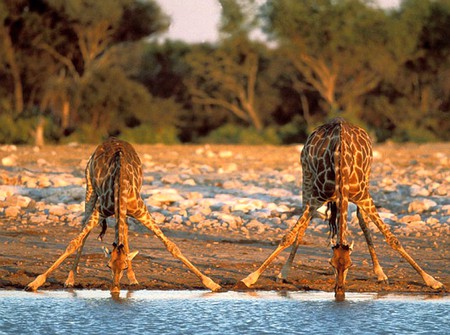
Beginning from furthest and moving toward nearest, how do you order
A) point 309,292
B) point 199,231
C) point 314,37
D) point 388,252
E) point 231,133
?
point 314,37 < point 231,133 < point 199,231 < point 388,252 < point 309,292

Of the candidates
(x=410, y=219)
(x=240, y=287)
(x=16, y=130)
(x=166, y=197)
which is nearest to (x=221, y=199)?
(x=166, y=197)

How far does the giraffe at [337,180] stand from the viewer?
8438 mm

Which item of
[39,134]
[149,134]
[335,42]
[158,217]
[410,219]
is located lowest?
[158,217]

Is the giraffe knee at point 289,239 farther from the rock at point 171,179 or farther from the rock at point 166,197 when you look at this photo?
the rock at point 171,179

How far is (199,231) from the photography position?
462 inches

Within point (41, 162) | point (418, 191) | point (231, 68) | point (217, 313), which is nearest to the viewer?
point (217, 313)

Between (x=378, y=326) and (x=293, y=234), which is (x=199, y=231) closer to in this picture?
(x=293, y=234)

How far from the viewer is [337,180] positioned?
843cm

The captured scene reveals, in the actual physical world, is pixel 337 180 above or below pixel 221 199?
above

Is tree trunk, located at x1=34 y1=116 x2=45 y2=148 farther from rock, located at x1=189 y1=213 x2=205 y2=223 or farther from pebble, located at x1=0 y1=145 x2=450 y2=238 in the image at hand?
rock, located at x1=189 y1=213 x2=205 y2=223

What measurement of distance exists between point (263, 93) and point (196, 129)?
3281 mm

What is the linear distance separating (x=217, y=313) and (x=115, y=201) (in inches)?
55.0

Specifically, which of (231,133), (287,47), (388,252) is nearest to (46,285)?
(388,252)

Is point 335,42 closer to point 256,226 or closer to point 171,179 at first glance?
point 171,179
